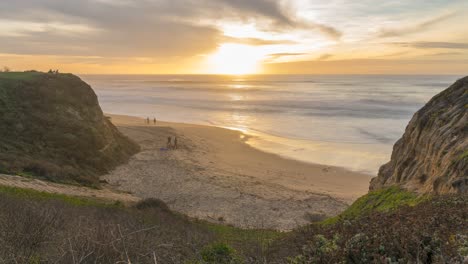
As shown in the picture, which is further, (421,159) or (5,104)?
(5,104)

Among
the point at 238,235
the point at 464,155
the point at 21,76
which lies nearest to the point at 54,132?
the point at 21,76

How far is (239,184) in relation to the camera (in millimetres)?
24578

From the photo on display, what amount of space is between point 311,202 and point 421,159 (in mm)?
8946

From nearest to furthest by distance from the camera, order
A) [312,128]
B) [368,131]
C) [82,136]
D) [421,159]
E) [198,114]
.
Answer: [421,159] → [82,136] → [368,131] → [312,128] → [198,114]

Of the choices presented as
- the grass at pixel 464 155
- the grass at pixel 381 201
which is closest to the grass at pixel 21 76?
the grass at pixel 381 201

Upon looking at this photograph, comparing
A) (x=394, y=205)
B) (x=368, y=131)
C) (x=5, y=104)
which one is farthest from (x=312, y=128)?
(x=394, y=205)

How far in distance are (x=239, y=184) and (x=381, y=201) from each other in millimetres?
13583

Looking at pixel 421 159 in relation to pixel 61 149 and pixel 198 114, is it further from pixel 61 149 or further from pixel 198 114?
pixel 198 114

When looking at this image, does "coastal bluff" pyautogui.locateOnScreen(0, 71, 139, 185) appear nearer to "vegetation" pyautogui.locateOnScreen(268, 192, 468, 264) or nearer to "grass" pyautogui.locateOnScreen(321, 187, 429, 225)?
"grass" pyautogui.locateOnScreen(321, 187, 429, 225)

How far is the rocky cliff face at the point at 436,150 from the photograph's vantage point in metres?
9.88

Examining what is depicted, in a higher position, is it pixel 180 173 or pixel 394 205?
pixel 394 205

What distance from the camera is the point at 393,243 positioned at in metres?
4.82

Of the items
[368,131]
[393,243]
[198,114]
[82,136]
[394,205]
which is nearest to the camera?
[393,243]

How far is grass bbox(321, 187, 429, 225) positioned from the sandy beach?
3.97m
